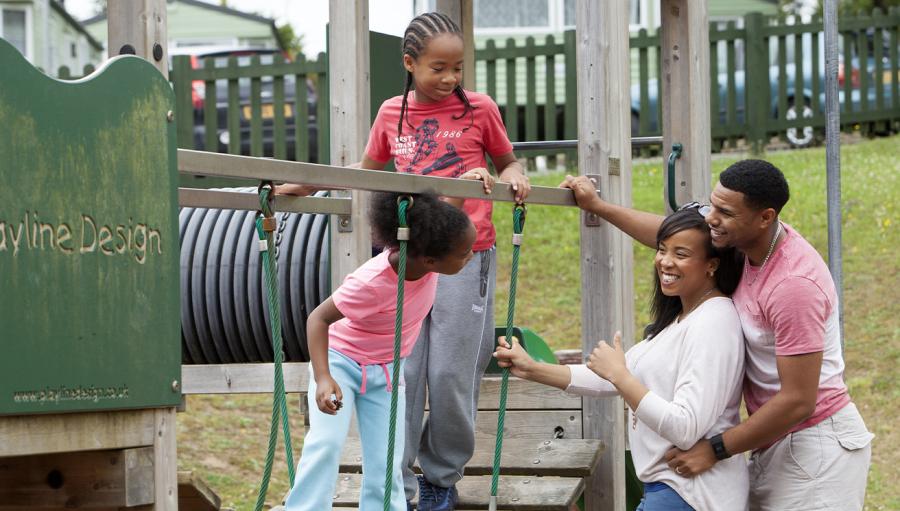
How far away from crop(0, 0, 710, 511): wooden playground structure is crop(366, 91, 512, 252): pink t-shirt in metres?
0.21

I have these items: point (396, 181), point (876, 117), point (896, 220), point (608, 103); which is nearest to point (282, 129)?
point (896, 220)

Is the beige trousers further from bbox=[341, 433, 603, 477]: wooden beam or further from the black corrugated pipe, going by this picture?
the black corrugated pipe

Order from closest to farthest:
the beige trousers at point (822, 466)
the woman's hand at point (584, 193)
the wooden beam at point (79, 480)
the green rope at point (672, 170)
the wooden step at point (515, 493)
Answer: the wooden beam at point (79, 480) < the beige trousers at point (822, 466) < the wooden step at point (515, 493) < the woman's hand at point (584, 193) < the green rope at point (672, 170)

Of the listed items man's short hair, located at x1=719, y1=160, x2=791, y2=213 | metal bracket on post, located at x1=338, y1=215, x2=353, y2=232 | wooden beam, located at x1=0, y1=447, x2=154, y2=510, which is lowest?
wooden beam, located at x1=0, y1=447, x2=154, y2=510

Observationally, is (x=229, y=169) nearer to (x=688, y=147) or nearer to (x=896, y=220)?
(x=688, y=147)

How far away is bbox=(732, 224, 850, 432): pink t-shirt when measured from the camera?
343 centimetres

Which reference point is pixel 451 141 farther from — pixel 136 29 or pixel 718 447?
pixel 136 29

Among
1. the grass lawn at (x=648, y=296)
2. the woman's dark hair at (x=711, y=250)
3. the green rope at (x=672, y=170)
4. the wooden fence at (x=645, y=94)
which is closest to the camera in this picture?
the woman's dark hair at (x=711, y=250)

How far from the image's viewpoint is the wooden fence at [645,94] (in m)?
14.1

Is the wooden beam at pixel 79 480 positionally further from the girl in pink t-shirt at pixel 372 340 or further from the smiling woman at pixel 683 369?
the smiling woman at pixel 683 369

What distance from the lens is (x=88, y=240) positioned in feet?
8.89

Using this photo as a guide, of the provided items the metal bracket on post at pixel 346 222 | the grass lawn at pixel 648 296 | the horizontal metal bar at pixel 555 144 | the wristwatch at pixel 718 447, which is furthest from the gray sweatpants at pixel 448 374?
the grass lawn at pixel 648 296

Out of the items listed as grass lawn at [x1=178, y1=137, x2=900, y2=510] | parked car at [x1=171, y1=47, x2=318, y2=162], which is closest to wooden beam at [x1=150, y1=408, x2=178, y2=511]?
grass lawn at [x1=178, y1=137, x2=900, y2=510]

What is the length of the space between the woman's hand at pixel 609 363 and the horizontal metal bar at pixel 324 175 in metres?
0.61
